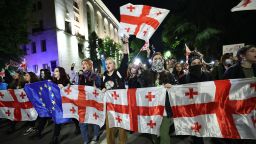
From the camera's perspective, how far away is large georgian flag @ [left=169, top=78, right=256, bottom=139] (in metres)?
4.82

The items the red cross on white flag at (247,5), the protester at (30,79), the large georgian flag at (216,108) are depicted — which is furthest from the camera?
the protester at (30,79)

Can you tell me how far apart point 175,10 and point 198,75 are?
35262 mm

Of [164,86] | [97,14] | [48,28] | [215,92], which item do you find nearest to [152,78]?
[164,86]

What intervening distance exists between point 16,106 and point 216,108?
20.6 ft

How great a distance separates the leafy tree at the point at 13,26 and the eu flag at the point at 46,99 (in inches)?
527

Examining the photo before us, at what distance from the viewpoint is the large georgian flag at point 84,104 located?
651 cm

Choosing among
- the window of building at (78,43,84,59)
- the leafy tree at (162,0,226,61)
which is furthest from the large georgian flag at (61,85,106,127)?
the window of building at (78,43,84,59)

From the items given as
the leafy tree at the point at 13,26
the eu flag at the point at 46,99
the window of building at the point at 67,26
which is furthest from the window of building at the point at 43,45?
the eu flag at the point at 46,99

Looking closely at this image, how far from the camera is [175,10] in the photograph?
→ 1540 inches

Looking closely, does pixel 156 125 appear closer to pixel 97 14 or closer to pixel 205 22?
pixel 205 22

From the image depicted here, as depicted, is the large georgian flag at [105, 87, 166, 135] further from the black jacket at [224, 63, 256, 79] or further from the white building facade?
the white building facade

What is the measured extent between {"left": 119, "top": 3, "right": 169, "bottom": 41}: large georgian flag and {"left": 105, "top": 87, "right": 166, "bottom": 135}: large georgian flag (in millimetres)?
2045

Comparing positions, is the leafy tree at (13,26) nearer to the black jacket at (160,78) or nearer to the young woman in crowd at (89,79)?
the young woman in crowd at (89,79)

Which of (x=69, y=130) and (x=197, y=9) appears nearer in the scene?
(x=69, y=130)
